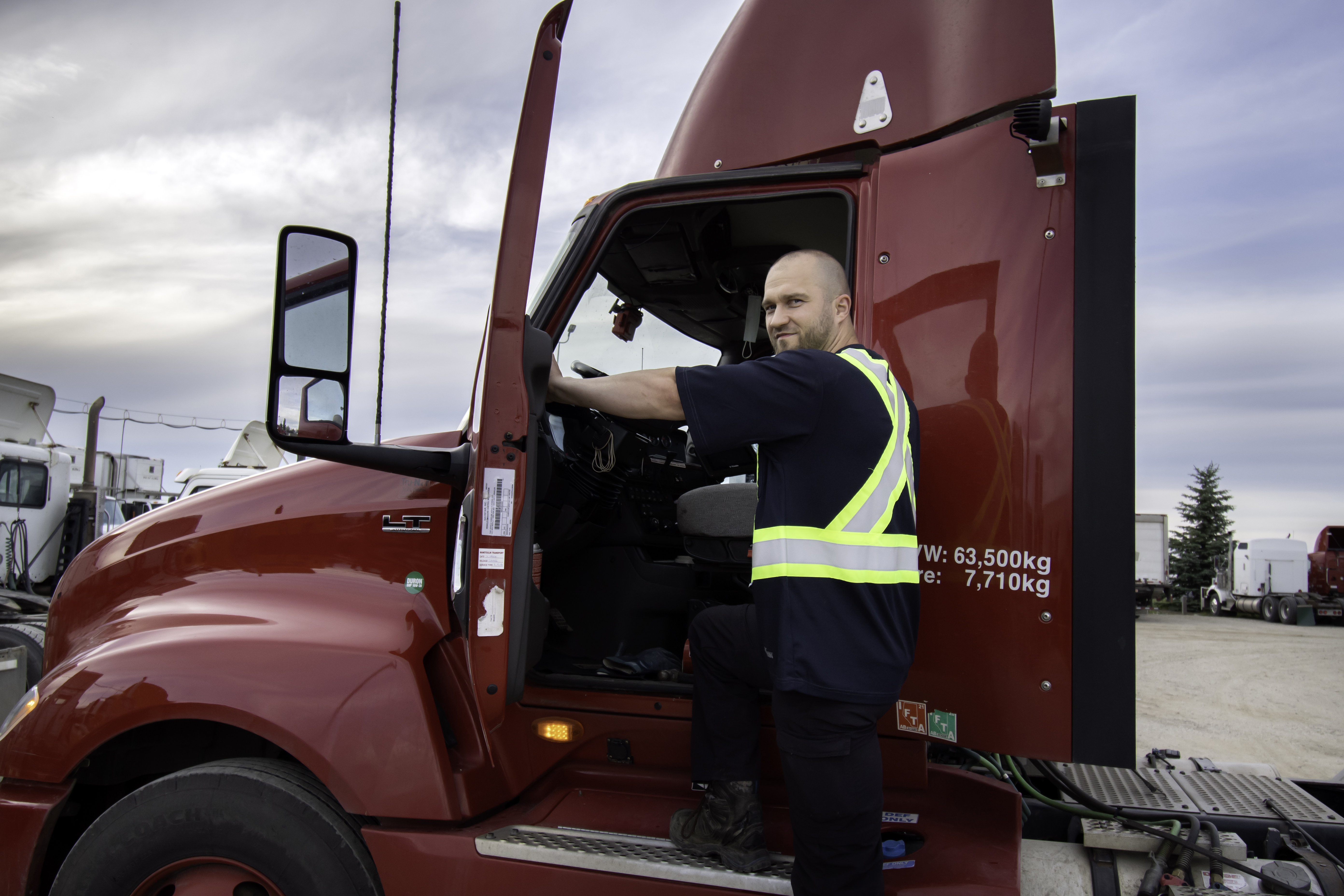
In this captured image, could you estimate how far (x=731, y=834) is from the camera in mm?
2209

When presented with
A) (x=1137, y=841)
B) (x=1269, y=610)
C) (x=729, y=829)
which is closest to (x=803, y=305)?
(x=729, y=829)

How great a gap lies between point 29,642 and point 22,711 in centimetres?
636

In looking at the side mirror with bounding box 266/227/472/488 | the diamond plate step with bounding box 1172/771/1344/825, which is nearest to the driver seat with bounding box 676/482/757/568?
the side mirror with bounding box 266/227/472/488

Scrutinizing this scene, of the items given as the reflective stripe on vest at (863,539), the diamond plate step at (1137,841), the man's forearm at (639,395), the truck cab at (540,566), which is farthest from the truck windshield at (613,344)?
the diamond plate step at (1137,841)

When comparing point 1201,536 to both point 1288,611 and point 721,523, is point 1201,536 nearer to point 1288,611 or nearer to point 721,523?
point 1288,611

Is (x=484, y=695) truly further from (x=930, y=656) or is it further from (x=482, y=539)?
(x=930, y=656)

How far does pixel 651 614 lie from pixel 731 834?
1.14 meters

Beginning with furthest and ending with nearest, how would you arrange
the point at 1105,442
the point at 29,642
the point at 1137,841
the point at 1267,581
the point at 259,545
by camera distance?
1. the point at 1267,581
2. the point at 29,642
3. the point at 259,545
4. the point at 1137,841
5. the point at 1105,442

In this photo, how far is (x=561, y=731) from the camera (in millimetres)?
2549

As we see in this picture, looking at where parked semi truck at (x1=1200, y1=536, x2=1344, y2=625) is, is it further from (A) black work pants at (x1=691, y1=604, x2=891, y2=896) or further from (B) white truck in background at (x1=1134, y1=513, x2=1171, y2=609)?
(A) black work pants at (x1=691, y1=604, x2=891, y2=896)

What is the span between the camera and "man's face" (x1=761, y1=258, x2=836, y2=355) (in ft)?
7.35

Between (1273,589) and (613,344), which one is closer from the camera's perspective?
(613,344)

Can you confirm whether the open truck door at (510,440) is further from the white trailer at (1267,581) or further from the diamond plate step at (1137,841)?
the white trailer at (1267,581)

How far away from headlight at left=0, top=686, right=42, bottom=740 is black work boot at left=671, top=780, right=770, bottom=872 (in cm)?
184
